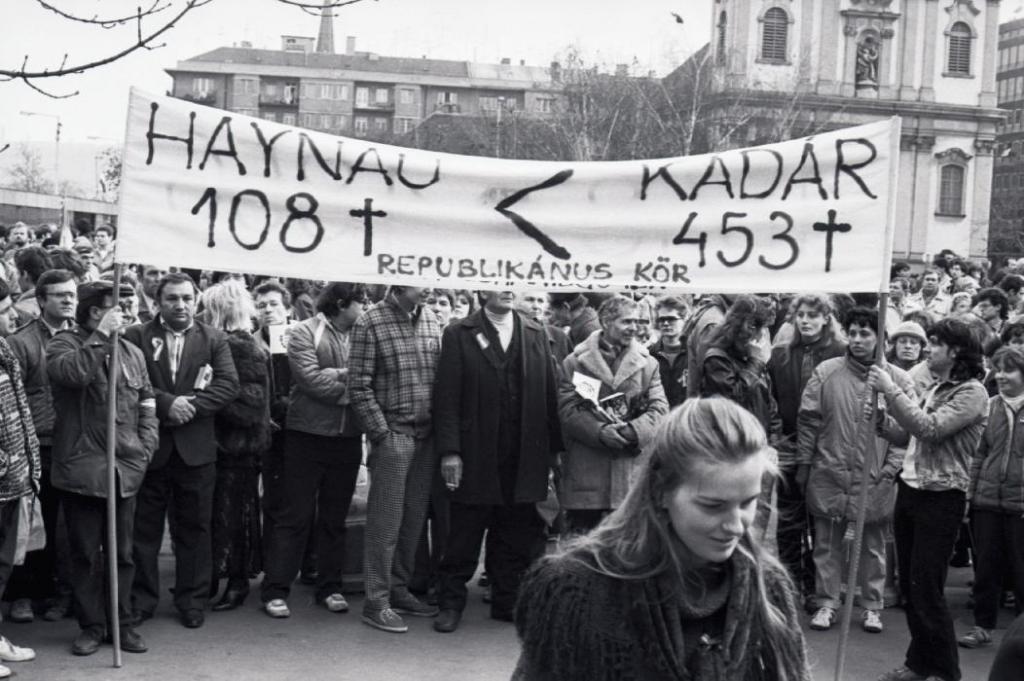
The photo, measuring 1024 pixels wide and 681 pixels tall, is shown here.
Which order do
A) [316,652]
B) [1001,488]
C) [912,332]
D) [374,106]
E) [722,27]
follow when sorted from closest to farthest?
[316,652], [1001,488], [912,332], [722,27], [374,106]

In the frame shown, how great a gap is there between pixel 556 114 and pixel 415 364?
4037cm

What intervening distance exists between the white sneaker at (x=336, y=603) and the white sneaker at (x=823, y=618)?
109 inches

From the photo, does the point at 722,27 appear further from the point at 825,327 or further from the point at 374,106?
the point at 825,327

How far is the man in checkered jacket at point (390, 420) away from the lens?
771 cm

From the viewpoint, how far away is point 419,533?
801 cm

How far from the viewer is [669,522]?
9.20 feet

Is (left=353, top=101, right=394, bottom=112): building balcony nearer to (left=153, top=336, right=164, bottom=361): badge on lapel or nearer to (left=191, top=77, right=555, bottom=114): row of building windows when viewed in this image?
(left=191, top=77, right=555, bottom=114): row of building windows

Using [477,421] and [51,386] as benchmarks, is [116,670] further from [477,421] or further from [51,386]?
[477,421]

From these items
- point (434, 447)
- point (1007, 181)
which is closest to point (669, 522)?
point (434, 447)

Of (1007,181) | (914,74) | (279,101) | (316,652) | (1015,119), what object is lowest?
(316,652)

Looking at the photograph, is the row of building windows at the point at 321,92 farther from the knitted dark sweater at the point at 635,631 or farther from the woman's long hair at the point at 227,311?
the knitted dark sweater at the point at 635,631

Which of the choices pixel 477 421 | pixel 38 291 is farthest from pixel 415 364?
pixel 38 291

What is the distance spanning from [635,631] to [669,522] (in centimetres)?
26

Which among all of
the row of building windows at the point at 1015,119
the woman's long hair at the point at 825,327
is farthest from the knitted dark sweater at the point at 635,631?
the row of building windows at the point at 1015,119
